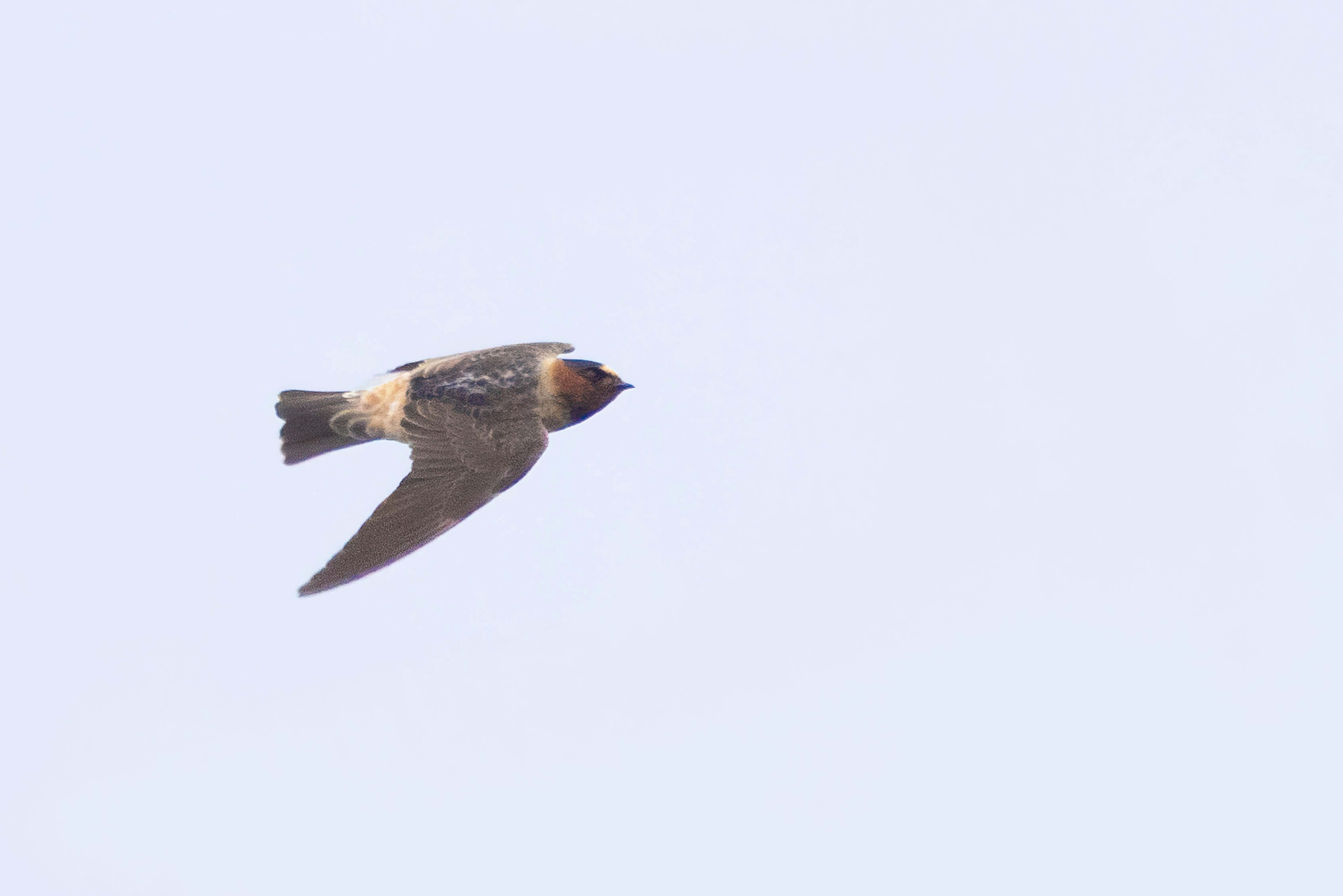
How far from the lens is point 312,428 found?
12.3m

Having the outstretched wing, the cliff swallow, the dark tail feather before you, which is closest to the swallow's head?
the cliff swallow

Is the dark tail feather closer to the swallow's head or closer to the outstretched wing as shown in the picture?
the outstretched wing

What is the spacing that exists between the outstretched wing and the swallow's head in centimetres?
48

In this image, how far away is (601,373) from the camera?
12023 millimetres

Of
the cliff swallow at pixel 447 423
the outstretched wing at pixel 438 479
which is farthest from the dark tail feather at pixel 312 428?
the outstretched wing at pixel 438 479

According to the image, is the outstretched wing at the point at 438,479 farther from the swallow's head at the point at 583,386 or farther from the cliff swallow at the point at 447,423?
the swallow's head at the point at 583,386

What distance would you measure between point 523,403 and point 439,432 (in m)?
0.84

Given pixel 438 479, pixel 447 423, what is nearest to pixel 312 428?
pixel 447 423

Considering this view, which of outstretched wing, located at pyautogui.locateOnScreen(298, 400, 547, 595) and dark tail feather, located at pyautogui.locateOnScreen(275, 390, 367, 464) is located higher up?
dark tail feather, located at pyautogui.locateOnScreen(275, 390, 367, 464)

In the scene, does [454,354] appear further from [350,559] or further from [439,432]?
[350,559]

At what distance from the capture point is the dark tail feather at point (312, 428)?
1219 centimetres

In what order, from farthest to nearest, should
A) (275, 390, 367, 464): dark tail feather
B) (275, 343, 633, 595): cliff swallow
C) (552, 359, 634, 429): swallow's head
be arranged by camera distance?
(275, 390, 367, 464): dark tail feather
(552, 359, 634, 429): swallow's head
(275, 343, 633, 595): cliff swallow

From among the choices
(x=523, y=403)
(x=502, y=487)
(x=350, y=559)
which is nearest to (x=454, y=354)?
(x=523, y=403)

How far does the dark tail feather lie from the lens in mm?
12188
